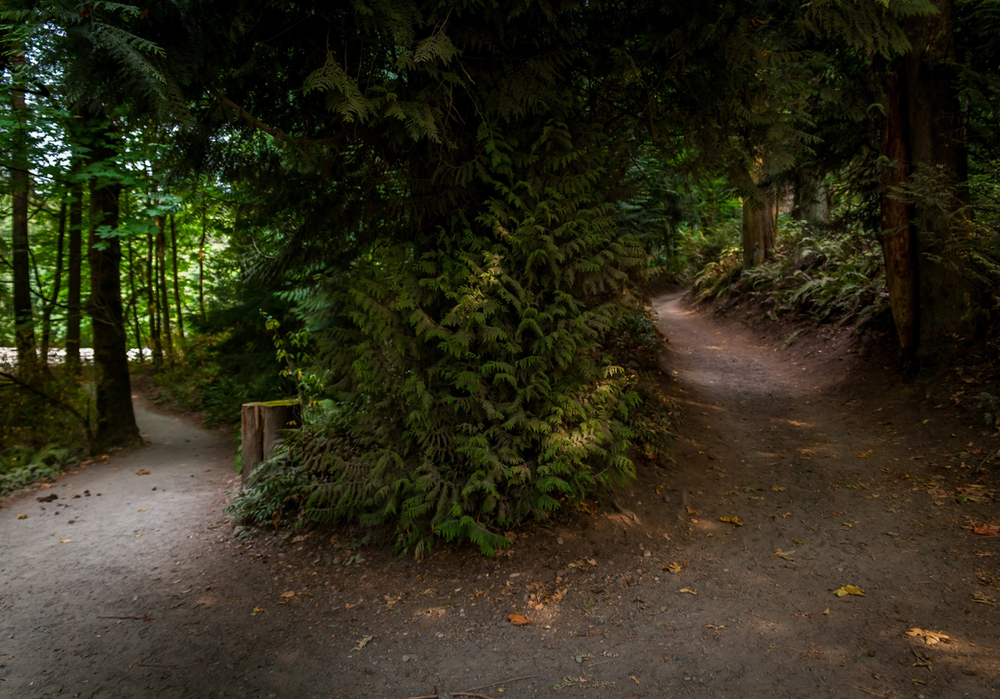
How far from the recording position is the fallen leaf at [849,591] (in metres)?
4.18

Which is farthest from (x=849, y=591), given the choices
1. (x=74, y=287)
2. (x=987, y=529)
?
(x=74, y=287)

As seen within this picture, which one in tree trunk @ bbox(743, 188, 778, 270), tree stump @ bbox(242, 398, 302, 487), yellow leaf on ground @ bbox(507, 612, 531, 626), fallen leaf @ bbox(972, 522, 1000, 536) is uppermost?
tree trunk @ bbox(743, 188, 778, 270)

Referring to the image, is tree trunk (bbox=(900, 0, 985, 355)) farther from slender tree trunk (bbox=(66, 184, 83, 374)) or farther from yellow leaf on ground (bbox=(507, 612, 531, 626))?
slender tree trunk (bbox=(66, 184, 83, 374))

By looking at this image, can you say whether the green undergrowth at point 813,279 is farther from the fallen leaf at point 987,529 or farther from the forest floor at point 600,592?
the fallen leaf at point 987,529

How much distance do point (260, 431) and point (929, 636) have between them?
651cm

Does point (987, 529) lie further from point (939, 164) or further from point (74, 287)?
point (74, 287)

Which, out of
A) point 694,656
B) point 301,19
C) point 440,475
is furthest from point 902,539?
point 301,19

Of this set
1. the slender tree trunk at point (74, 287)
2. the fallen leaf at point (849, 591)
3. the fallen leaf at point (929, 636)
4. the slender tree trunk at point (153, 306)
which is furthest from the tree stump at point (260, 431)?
the slender tree trunk at point (153, 306)

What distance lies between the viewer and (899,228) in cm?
757

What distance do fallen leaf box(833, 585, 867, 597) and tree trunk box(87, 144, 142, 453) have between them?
35.7ft

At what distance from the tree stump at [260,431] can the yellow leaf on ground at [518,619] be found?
3.67 meters

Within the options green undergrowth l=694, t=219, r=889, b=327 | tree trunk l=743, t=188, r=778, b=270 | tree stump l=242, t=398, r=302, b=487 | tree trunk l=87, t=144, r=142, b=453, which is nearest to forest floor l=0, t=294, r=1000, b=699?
tree stump l=242, t=398, r=302, b=487

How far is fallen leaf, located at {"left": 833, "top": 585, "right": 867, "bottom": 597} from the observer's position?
4.18m

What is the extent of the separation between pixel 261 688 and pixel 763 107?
6.69 meters
